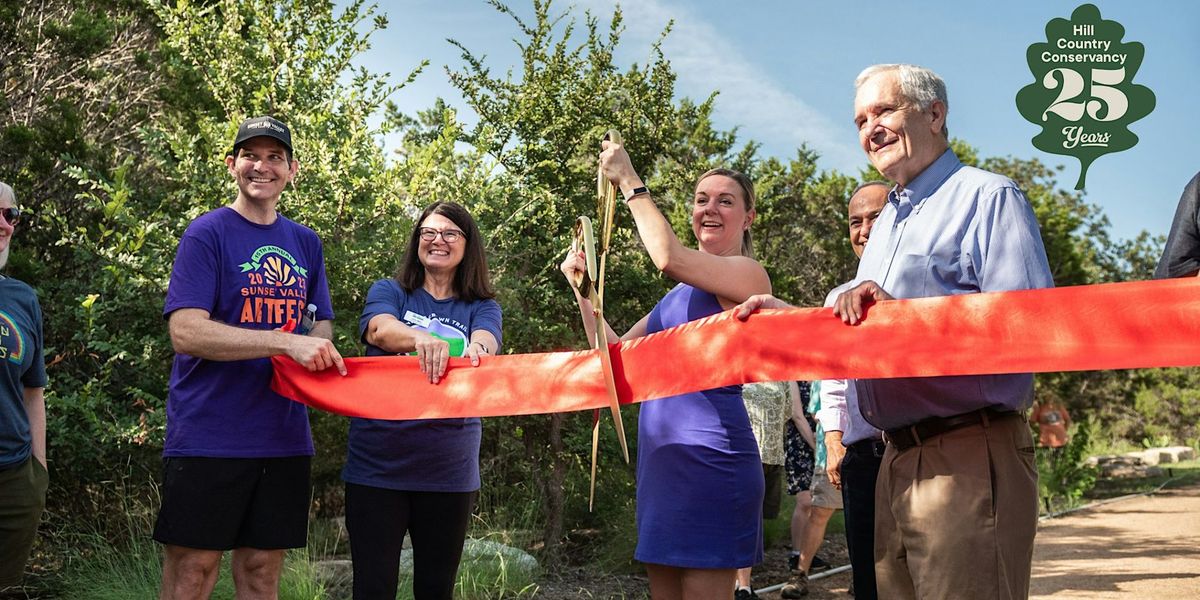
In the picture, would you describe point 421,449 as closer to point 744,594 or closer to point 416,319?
point 416,319

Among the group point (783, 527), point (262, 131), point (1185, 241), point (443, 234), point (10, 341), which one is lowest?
point (783, 527)

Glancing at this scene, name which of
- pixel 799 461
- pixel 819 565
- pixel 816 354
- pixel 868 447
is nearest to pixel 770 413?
pixel 799 461

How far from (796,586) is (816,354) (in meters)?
4.63

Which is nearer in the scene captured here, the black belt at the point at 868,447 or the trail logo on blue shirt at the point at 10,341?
the black belt at the point at 868,447

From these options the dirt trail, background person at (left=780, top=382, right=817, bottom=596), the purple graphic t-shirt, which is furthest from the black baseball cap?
the dirt trail

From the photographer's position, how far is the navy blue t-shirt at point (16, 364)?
3.83m

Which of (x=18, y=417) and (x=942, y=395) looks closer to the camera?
(x=942, y=395)

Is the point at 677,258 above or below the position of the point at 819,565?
above

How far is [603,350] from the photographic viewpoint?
3.32 meters

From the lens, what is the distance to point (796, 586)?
7.23m

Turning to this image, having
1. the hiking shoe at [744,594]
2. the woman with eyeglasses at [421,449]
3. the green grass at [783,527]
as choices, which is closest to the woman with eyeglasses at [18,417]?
the woman with eyeglasses at [421,449]

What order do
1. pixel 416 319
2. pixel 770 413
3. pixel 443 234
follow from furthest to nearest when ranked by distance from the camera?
pixel 770 413 < pixel 443 234 < pixel 416 319

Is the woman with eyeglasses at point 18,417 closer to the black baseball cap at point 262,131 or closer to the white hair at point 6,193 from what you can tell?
the white hair at point 6,193

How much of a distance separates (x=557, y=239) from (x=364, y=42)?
230cm
